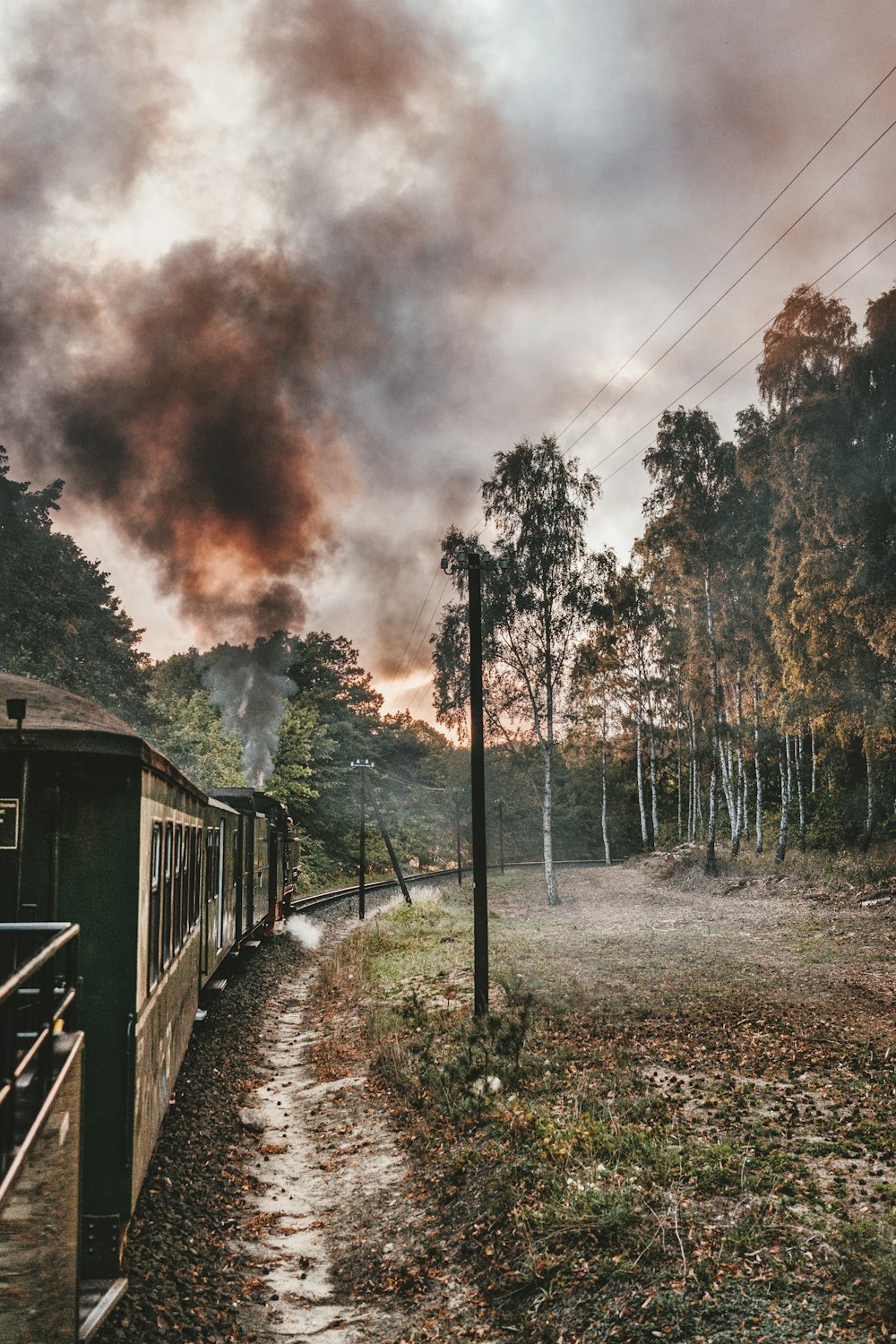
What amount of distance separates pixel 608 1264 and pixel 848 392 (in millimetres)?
17574

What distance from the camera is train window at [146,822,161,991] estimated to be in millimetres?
5273

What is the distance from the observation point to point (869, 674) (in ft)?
57.7

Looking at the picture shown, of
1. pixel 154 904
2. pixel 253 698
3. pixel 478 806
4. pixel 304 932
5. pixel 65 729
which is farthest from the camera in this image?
pixel 253 698

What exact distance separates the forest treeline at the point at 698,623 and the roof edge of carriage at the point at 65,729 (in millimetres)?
14932

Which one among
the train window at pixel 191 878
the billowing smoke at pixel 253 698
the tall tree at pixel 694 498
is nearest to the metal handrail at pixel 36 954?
the train window at pixel 191 878

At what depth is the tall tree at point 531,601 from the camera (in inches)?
973

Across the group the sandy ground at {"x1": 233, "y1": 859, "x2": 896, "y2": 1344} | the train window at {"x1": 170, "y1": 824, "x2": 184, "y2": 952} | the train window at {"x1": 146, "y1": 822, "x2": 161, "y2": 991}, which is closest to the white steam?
the sandy ground at {"x1": 233, "y1": 859, "x2": 896, "y2": 1344}

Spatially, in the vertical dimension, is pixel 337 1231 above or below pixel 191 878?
below

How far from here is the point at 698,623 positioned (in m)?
27.7

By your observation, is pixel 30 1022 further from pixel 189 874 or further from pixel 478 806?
pixel 478 806

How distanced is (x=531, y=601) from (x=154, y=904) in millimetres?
20141

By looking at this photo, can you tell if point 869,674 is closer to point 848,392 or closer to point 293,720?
point 848,392

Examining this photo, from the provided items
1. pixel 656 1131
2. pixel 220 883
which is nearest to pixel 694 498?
pixel 220 883

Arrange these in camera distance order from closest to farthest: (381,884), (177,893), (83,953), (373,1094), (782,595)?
(83,953) → (177,893) → (373,1094) → (782,595) → (381,884)
